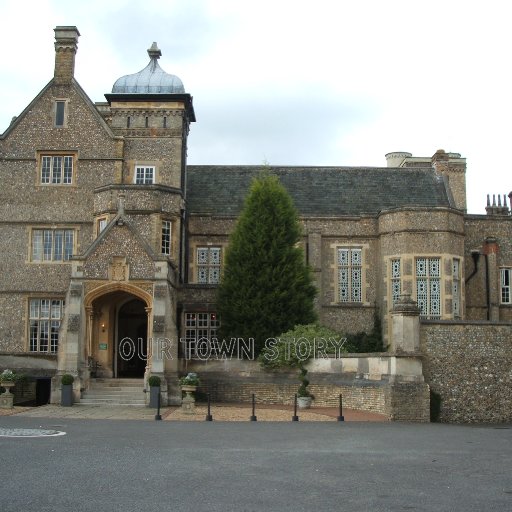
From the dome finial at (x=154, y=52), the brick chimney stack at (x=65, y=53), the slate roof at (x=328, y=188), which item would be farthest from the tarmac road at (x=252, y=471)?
the dome finial at (x=154, y=52)

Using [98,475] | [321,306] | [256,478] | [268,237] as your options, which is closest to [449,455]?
[256,478]

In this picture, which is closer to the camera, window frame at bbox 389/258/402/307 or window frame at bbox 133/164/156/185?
window frame at bbox 389/258/402/307

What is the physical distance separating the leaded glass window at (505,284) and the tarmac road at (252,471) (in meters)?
18.4

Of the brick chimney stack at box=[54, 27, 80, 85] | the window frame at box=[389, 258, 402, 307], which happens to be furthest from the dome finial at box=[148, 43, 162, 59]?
the window frame at box=[389, 258, 402, 307]

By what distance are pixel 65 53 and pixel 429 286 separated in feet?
60.7

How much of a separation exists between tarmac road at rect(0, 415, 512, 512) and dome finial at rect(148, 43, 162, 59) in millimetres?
23201

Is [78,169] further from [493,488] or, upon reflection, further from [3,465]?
[493,488]

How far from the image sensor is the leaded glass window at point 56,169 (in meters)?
33.3

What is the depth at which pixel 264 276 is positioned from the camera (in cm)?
3038

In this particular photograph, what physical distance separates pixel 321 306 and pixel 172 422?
47.5 ft

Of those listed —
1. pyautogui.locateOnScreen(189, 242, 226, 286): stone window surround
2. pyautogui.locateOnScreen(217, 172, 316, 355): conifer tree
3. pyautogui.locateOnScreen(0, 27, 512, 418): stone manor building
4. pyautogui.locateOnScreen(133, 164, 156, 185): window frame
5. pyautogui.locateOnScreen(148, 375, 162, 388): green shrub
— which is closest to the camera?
pyautogui.locateOnScreen(148, 375, 162, 388): green shrub

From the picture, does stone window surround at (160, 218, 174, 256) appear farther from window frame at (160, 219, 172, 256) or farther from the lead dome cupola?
the lead dome cupola

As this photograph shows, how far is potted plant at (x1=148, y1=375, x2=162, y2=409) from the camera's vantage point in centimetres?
2608

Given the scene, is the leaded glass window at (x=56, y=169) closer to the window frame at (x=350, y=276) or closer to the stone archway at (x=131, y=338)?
the stone archway at (x=131, y=338)
